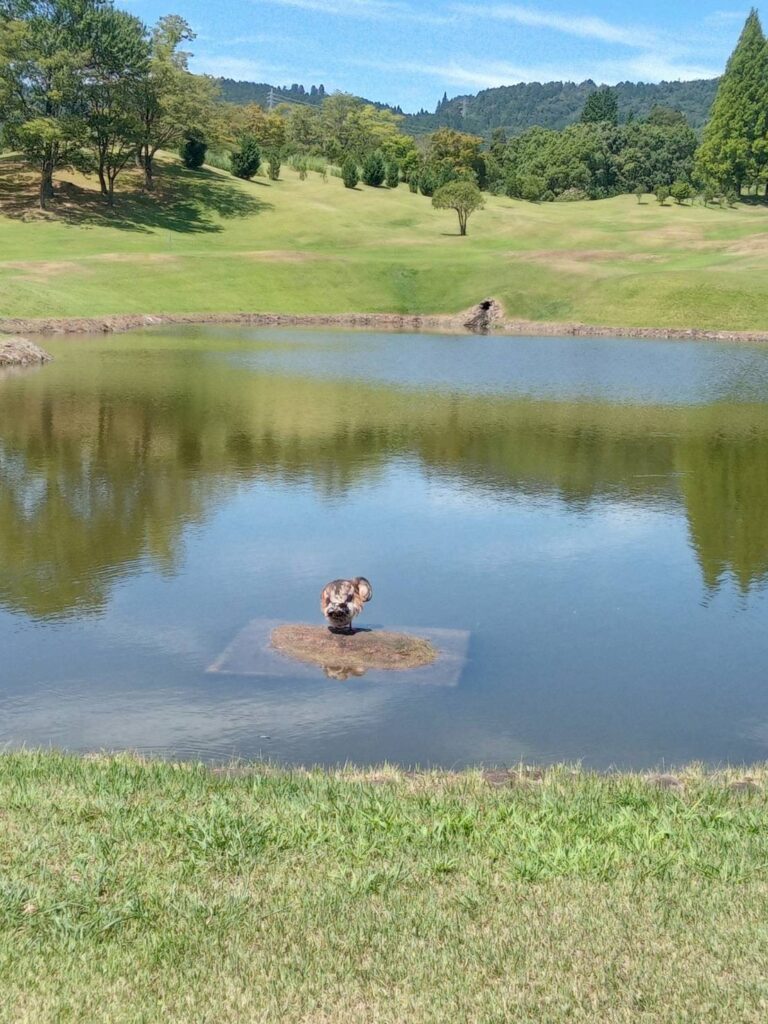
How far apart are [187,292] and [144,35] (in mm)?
39931

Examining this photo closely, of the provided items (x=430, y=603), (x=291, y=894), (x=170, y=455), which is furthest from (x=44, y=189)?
(x=291, y=894)

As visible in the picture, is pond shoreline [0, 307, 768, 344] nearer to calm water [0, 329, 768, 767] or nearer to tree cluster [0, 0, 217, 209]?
calm water [0, 329, 768, 767]

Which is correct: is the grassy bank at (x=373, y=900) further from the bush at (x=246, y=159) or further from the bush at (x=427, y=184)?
the bush at (x=427, y=184)

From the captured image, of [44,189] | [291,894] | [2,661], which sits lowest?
[2,661]

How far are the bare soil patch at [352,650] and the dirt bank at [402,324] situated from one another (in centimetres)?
4735

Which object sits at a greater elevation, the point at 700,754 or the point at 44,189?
the point at 44,189

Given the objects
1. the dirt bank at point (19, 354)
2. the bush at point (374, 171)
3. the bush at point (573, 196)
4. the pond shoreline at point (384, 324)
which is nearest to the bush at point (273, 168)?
the bush at point (374, 171)

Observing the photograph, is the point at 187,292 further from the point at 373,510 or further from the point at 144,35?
the point at 373,510

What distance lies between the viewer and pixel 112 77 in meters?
94.8

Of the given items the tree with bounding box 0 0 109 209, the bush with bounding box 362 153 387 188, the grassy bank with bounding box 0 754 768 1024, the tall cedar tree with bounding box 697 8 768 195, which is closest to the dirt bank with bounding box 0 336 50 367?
the grassy bank with bounding box 0 754 768 1024

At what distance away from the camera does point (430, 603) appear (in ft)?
57.1

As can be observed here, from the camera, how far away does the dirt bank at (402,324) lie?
61.8 meters

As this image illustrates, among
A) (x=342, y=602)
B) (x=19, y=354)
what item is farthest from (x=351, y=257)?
(x=342, y=602)

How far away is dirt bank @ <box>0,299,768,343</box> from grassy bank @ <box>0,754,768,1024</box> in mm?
53283
